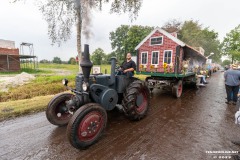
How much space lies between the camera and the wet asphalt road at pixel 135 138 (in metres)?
2.36

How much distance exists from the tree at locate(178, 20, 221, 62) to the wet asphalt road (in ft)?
107

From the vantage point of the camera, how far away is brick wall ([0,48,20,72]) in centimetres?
1838

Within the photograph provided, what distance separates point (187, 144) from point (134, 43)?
3632cm

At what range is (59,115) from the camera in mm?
3395

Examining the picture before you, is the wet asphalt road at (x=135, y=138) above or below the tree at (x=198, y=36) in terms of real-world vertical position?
below

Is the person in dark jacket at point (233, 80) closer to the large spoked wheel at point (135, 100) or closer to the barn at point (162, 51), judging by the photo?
the barn at point (162, 51)

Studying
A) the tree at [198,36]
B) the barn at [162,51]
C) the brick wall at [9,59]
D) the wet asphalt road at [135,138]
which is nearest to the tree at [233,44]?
the tree at [198,36]

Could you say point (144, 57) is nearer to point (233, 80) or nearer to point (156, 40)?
point (156, 40)

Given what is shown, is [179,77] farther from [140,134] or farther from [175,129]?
[140,134]

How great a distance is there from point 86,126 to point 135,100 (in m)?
1.61

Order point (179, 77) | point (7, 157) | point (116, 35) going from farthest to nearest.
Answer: point (116, 35) → point (179, 77) → point (7, 157)

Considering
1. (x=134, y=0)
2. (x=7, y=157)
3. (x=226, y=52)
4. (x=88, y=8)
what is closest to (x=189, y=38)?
(x=226, y=52)

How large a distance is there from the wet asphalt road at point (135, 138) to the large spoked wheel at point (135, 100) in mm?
242

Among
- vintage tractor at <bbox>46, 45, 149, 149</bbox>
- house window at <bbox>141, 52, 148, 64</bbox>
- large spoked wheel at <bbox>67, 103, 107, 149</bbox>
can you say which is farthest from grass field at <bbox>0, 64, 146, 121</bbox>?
house window at <bbox>141, 52, 148, 64</bbox>
